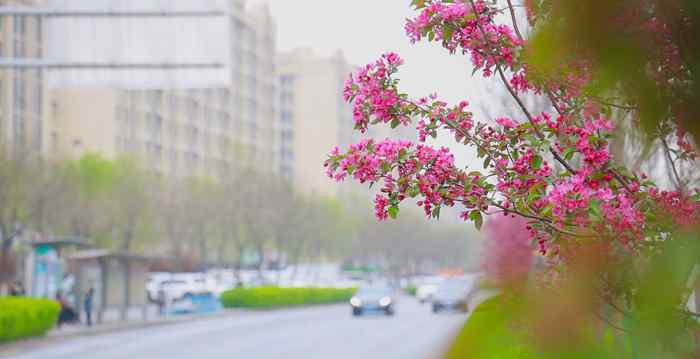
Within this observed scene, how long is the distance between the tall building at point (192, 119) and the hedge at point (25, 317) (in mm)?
35920

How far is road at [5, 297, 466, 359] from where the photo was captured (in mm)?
26172

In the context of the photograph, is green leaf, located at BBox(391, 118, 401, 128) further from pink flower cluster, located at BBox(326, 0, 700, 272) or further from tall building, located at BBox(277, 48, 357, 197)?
tall building, located at BBox(277, 48, 357, 197)

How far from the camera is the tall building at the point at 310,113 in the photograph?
143000mm

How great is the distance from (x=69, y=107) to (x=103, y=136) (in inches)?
127

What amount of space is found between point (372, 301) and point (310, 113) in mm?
96312

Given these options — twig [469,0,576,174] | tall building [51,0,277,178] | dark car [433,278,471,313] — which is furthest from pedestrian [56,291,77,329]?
twig [469,0,576,174]

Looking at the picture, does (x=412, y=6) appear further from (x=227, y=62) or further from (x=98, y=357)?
(x=98, y=357)

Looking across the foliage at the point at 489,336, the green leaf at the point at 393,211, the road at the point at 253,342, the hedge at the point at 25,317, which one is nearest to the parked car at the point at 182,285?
the road at the point at 253,342

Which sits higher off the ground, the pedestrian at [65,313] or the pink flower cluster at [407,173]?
the pink flower cluster at [407,173]

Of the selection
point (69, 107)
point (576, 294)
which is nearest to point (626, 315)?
point (576, 294)

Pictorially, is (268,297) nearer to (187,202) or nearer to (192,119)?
(187,202)

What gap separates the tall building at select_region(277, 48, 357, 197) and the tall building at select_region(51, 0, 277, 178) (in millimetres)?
12932

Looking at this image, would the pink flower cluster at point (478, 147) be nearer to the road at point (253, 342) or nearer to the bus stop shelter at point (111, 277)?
the road at point (253, 342)

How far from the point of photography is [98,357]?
25219 millimetres
